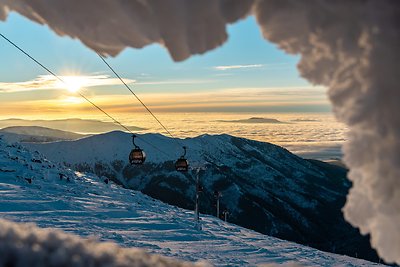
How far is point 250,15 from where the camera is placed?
1.94m

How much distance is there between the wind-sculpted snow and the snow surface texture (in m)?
0.85

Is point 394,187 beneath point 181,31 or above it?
beneath

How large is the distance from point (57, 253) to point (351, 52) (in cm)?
132

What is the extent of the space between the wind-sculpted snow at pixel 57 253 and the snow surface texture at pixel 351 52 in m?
0.85

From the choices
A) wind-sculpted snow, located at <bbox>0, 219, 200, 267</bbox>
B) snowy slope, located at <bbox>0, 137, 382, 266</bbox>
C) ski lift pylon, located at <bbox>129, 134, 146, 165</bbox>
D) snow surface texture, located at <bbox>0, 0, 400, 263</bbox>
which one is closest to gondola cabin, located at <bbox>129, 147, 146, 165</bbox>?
ski lift pylon, located at <bbox>129, 134, 146, 165</bbox>

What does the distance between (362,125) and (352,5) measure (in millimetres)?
470

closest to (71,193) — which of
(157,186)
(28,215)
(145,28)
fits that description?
(28,215)

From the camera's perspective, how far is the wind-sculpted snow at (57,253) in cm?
139

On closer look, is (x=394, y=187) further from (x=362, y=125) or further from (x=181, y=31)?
(x=181, y=31)

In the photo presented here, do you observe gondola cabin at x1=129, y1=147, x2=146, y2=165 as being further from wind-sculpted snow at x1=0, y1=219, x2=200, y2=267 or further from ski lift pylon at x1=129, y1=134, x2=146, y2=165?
wind-sculpted snow at x1=0, y1=219, x2=200, y2=267

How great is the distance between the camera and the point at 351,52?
181 cm

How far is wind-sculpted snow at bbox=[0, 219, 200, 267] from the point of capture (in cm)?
139

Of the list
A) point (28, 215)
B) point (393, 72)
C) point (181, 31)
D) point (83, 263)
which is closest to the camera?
point (83, 263)

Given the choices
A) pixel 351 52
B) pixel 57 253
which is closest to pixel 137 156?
pixel 351 52
